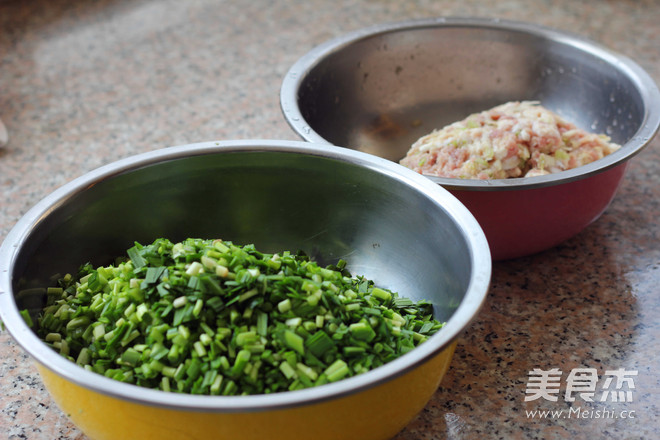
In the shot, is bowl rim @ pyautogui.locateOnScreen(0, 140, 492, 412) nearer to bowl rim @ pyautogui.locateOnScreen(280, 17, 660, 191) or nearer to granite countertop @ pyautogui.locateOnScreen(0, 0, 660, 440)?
bowl rim @ pyautogui.locateOnScreen(280, 17, 660, 191)

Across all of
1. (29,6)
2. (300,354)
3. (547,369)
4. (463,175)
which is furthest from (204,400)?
(29,6)

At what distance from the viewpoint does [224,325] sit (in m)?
0.88

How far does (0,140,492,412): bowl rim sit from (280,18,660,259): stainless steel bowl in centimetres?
32

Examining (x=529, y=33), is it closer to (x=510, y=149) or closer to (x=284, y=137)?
(x=510, y=149)

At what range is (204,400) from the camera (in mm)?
708

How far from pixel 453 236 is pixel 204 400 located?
47 centimetres

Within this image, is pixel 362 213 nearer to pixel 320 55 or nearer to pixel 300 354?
pixel 300 354

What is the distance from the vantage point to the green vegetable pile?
0.84 m

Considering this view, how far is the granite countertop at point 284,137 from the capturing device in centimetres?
103

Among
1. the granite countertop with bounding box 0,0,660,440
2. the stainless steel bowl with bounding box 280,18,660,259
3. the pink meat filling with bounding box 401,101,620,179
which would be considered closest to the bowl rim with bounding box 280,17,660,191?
the stainless steel bowl with bounding box 280,18,660,259

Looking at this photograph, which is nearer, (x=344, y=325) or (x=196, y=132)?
(x=344, y=325)

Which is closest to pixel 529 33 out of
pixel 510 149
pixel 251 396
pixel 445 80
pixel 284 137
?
pixel 445 80

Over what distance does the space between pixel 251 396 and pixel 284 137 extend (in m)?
1.16

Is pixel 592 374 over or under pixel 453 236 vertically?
under
